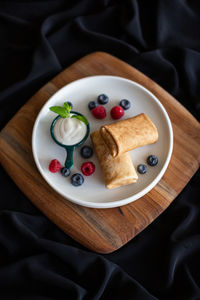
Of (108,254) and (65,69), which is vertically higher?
(65,69)

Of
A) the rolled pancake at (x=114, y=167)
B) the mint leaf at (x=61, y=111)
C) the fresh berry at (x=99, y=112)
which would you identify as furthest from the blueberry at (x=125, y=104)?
the mint leaf at (x=61, y=111)

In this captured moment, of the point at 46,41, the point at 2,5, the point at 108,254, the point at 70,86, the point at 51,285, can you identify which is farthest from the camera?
the point at 2,5

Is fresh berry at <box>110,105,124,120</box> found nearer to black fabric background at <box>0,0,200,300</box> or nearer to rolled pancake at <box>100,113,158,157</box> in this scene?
rolled pancake at <box>100,113,158,157</box>

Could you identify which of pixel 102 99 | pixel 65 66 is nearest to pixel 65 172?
pixel 102 99

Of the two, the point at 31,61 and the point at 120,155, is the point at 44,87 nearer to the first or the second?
the point at 31,61

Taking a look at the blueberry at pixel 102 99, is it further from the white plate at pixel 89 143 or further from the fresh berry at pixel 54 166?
the fresh berry at pixel 54 166

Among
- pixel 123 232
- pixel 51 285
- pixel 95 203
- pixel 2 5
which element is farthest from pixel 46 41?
pixel 51 285

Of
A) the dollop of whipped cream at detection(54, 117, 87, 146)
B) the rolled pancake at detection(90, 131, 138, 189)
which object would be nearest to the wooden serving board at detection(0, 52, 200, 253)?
the rolled pancake at detection(90, 131, 138, 189)
